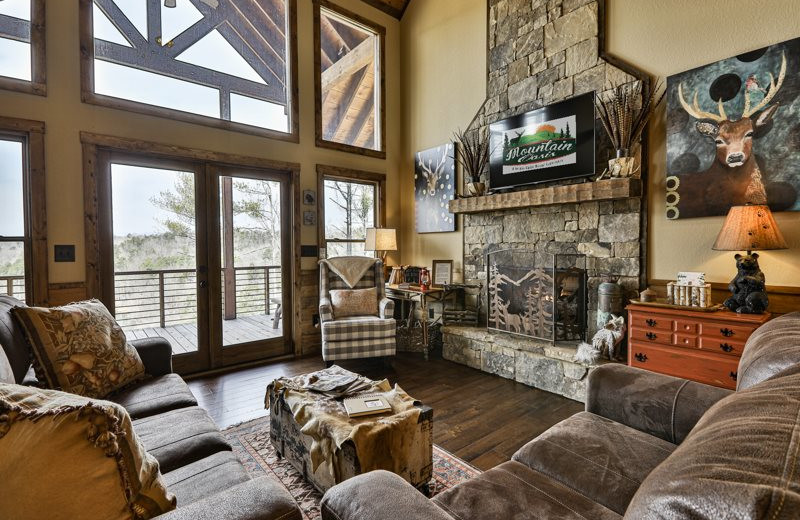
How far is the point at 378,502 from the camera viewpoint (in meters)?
0.87

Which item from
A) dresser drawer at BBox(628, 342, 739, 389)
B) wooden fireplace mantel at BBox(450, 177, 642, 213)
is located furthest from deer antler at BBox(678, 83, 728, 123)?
dresser drawer at BBox(628, 342, 739, 389)

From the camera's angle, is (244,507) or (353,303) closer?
(244,507)

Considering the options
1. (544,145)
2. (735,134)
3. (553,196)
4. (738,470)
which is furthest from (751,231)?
(738,470)

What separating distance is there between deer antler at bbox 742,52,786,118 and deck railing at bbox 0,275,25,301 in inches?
215

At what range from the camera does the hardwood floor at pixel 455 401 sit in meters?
2.39

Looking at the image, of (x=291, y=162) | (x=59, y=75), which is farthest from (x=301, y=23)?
(x=59, y=75)

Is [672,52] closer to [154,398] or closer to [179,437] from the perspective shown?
[179,437]

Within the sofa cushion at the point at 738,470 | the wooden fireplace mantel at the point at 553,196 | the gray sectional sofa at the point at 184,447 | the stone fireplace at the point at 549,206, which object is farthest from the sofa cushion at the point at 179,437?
the wooden fireplace mantel at the point at 553,196

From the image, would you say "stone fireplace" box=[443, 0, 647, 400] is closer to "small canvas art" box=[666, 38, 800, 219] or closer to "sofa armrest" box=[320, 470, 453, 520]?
"small canvas art" box=[666, 38, 800, 219]

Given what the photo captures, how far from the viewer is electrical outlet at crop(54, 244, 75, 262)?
118 inches

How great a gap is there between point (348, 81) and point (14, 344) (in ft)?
14.4

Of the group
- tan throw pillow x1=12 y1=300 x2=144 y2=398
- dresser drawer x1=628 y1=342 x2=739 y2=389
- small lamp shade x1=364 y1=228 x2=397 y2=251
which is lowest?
dresser drawer x1=628 y1=342 x2=739 y2=389

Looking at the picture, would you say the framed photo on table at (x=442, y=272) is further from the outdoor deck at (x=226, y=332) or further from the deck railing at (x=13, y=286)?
the deck railing at (x=13, y=286)

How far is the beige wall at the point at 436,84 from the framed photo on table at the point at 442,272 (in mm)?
73
